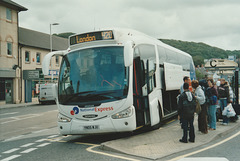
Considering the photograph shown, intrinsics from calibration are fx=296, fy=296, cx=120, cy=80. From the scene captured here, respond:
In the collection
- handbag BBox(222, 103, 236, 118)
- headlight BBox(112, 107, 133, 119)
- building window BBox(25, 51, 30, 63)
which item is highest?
building window BBox(25, 51, 30, 63)

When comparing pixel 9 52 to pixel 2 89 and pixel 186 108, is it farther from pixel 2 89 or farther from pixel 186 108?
pixel 186 108

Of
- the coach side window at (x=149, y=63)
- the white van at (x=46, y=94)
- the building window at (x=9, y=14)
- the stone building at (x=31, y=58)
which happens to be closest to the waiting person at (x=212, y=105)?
the coach side window at (x=149, y=63)

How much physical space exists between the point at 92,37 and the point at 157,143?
380 centimetres

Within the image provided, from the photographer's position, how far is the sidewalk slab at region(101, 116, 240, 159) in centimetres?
709

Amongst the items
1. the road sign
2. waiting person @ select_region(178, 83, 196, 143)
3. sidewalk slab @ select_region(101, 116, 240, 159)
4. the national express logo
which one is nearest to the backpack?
waiting person @ select_region(178, 83, 196, 143)

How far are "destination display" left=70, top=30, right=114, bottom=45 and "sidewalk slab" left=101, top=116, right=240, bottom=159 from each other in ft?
10.4

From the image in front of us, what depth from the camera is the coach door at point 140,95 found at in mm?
9000

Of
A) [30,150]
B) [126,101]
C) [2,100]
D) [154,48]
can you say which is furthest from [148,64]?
[2,100]

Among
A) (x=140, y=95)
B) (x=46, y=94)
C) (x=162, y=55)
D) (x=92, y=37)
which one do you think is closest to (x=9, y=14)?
(x=46, y=94)

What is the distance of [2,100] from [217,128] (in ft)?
93.1

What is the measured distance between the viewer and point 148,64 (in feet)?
33.2

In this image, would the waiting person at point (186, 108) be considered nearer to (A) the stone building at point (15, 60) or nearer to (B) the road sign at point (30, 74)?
(A) the stone building at point (15, 60)

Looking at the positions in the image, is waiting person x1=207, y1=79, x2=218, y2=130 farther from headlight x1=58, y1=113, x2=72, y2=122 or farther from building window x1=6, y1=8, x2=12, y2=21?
building window x1=6, y1=8, x2=12, y2=21

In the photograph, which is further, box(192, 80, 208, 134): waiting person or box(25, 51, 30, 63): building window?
box(25, 51, 30, 63): building window
